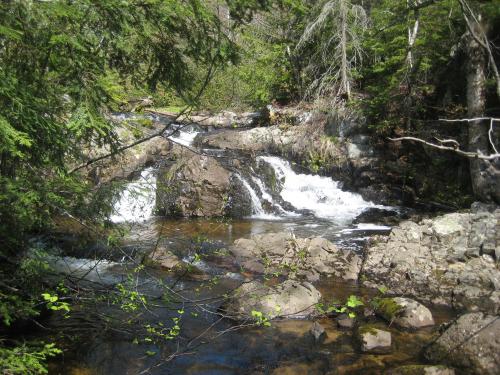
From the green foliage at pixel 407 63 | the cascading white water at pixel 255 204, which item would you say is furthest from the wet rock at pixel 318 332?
the green foliage at pixel 407 63

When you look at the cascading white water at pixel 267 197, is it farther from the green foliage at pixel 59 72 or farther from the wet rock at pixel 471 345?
the green foliage at pixel 59 72

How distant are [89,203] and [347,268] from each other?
539 cm

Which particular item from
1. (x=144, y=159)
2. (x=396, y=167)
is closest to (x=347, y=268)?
(x=396, y=167)

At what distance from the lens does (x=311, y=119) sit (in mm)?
16312

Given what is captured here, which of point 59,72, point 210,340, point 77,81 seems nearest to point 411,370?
point 210,340

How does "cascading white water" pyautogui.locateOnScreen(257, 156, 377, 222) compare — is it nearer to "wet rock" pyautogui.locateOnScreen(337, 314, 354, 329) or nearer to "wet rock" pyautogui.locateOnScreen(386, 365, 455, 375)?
"wet rock" pyautogui.locateOnScreen(337, 314, 354, 329)

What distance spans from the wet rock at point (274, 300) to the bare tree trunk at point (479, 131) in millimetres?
6671

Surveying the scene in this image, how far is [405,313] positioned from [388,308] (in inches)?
9.6

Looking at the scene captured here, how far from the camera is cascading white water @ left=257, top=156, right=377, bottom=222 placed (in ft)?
43.5

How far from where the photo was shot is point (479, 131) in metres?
10.8

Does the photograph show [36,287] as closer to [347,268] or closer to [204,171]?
[347,268]

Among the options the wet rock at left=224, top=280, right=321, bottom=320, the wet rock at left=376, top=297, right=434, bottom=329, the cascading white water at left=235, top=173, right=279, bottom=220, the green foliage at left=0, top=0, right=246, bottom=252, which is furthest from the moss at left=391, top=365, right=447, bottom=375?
the cascading white water at left=235, top=173, right=279, bottom=220

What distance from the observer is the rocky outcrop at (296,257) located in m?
7.93

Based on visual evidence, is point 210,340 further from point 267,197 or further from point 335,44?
point 335,44
